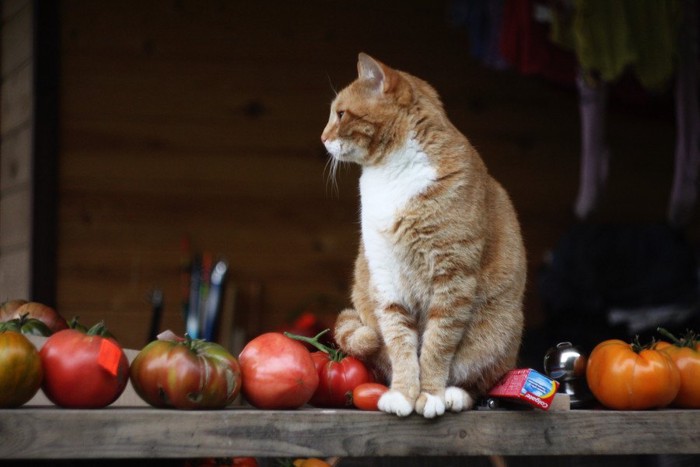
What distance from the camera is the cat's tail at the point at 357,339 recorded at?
1.57 metres

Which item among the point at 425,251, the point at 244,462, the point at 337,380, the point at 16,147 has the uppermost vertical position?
the point at 425,251

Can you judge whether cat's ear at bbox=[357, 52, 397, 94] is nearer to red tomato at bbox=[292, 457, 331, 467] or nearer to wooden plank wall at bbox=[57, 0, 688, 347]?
red tomato at bbox=[292, 457, 331, 467]

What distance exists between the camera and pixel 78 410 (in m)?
1.27

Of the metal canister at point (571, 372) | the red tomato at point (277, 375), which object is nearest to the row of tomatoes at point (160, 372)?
the red tomato at point (277, 375)

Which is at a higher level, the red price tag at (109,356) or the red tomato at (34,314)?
the red price tag at (109,356)

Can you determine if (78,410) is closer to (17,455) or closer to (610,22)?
(17,455)

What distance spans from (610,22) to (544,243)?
5.34 feet

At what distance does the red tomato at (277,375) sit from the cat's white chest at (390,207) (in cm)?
22

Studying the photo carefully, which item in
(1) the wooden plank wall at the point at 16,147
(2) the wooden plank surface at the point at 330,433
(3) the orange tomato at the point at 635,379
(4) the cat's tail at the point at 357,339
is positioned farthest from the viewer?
(1) the wooden plank wall at the point at 16,147

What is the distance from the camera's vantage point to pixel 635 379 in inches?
58.0

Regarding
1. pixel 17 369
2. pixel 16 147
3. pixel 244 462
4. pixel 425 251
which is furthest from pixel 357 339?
pixel 16 147

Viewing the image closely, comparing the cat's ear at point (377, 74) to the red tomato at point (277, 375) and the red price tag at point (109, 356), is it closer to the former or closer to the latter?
the red tomato at point (277, 375)

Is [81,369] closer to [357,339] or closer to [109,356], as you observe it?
[109,356]

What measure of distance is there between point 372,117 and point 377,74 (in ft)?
0.30
